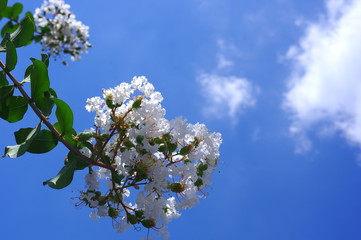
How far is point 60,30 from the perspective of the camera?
478cm

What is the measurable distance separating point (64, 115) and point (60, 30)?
3.46 metres

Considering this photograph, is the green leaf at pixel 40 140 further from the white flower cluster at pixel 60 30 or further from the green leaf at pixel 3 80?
the white flower cluster at pixel 60 30

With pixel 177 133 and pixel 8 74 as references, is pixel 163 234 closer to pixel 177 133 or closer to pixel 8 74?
pixel 177 133

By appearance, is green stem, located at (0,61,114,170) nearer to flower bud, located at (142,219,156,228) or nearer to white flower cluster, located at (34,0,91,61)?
flower bud, located at (142,219,156,228)

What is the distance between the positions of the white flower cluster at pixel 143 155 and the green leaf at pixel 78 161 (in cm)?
5

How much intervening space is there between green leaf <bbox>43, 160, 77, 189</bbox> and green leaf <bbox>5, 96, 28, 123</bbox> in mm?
416

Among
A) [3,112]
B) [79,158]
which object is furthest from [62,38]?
[79,158]

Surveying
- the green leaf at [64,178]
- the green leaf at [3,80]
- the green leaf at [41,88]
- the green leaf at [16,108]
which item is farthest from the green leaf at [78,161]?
the green leaf at [3,80]

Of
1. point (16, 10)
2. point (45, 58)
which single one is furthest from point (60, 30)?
point (45, 58)

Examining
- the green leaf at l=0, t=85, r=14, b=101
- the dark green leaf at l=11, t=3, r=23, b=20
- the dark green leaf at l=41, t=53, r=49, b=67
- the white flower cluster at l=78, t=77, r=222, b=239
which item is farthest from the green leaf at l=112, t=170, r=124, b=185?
the dark green leaf at l=11, t=3, r=23, b=20

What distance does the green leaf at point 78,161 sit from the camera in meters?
1.66

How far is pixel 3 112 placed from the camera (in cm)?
180

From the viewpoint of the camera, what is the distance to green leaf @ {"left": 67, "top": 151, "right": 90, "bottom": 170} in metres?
1.66

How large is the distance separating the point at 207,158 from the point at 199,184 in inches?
5.4
